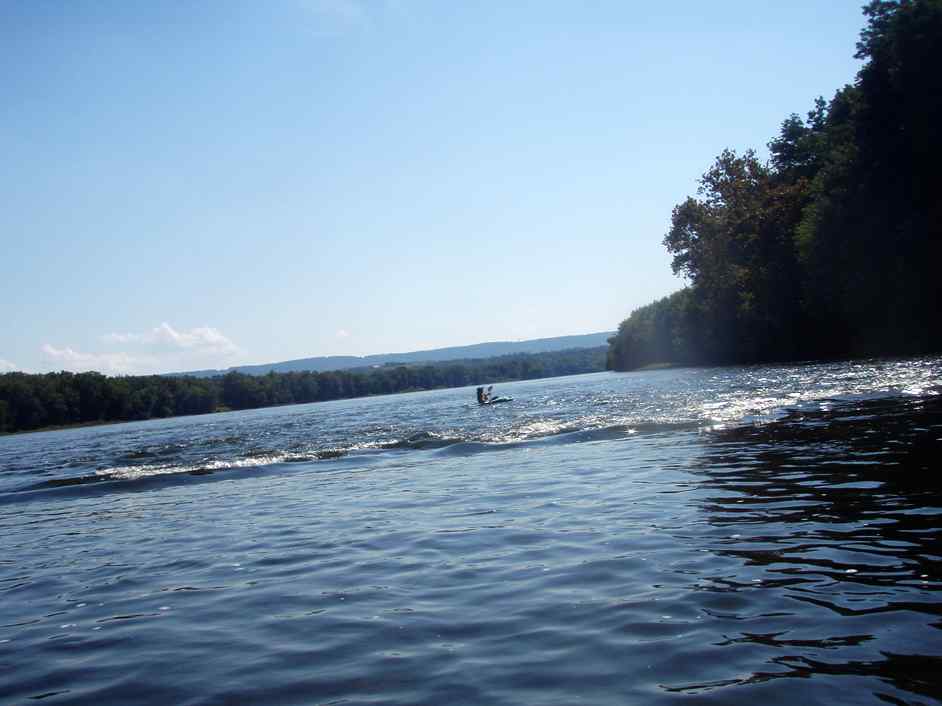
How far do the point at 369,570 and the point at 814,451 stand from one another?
30.3 feet

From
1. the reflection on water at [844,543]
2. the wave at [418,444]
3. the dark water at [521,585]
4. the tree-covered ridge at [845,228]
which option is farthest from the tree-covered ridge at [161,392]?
the reflection on water at [844,543]

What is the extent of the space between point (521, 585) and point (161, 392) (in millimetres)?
129672

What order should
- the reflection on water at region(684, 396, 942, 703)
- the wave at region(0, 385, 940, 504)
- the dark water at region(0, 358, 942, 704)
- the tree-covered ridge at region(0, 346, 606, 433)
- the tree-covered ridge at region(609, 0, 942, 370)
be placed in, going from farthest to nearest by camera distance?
the tree-covered ridge at region(0, 346, 606, 433) → the tree-covered ridge at region(609, 0, 942, 370) → the wave at region(0, 385, 940, 504) → the dark water at region(0, 358, 942, 704) → the reflection on water at region(684, 396, 942, 703)

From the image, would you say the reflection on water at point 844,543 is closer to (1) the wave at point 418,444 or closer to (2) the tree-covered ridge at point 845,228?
(1) the wave at point 418,444

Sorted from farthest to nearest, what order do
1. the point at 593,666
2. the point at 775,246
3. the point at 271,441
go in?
the point at 775,246 < the point at 271,441 < the point at 593,666

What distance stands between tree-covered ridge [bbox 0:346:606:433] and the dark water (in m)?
110

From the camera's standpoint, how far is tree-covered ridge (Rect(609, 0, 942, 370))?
44.0 metres

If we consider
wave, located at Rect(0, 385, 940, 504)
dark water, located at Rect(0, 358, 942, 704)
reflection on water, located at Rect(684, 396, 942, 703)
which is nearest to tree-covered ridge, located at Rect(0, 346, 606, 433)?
wave, located at Rect(0, 385, 940, 504)

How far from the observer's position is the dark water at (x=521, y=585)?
17.4ft

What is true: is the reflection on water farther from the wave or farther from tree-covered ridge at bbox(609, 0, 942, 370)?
tree-covered ridge at bbox(609, 0, 942, 370)

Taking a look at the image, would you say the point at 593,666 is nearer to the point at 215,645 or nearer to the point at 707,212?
the point at 215,645

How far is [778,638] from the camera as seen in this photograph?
5570mm

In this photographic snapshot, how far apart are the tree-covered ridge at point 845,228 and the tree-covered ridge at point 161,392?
83067mm

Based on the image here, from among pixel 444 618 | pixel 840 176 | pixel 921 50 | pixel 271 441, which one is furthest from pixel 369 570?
pixel 840 176
